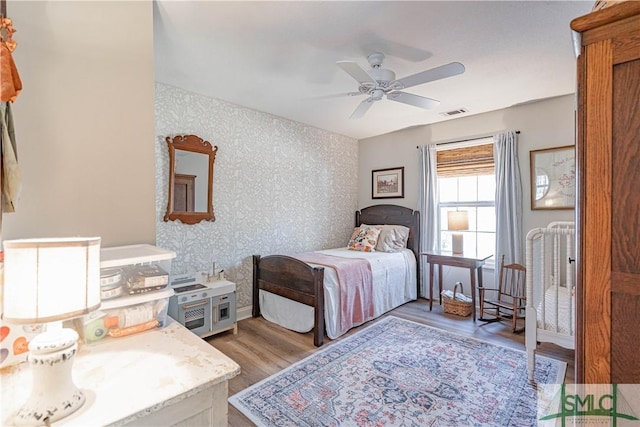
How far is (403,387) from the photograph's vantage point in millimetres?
2135

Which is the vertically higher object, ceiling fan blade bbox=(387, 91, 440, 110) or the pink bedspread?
ceiling fan blade bbox=(387, 91, 440, 110)

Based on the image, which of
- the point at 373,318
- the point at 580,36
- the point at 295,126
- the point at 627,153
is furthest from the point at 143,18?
the point at 373,318

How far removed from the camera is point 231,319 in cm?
305

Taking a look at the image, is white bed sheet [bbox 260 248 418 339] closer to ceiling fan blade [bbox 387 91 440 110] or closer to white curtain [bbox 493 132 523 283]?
white curtain [bbox 493 132 523 283]

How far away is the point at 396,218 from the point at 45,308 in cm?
421

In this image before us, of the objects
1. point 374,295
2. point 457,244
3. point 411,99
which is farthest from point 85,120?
point 457,244

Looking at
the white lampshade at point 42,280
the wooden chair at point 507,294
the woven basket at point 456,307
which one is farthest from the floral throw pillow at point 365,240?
the white lampshade at point 42,280

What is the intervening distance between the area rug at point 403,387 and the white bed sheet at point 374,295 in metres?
0.36

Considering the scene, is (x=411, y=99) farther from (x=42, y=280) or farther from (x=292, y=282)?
(x=42, y=280)

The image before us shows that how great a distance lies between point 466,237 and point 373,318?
1774 mm

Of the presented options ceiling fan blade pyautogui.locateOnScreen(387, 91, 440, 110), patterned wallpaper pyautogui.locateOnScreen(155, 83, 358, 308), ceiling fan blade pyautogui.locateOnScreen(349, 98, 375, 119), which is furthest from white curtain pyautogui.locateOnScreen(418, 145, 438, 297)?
ceiling fan blade pyautogui.locateOnScreen(349, 98, 375, 119)

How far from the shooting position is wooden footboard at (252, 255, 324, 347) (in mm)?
2857

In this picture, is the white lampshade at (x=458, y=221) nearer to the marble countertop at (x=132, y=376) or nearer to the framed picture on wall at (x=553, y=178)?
the framed picture on wall at (x=553, y=178)

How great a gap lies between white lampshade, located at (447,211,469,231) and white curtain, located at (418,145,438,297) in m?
0.41
